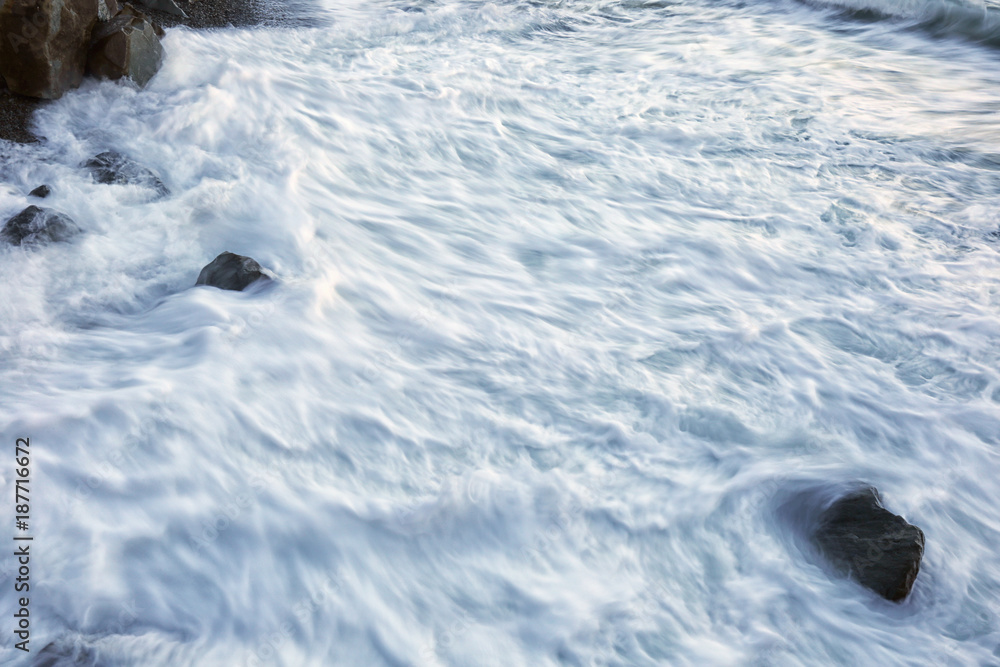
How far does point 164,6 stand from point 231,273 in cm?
456

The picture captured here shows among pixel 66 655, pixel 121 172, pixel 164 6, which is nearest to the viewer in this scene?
pixel 66 655

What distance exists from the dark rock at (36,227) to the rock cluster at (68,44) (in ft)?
5.26

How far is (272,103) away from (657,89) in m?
3.54

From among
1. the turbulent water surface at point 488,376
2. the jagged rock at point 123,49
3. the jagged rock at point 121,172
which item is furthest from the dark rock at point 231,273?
the jagged rock at point 123,49

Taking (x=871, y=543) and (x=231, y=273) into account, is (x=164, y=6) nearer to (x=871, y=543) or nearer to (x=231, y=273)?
(x=231, y=273)

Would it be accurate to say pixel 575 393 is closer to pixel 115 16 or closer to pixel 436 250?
pixel 436 250

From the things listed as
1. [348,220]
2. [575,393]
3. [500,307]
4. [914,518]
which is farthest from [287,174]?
[914,518]

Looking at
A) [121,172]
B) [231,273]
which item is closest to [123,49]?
[121,172]

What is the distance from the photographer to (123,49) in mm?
4848

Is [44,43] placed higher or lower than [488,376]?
higher

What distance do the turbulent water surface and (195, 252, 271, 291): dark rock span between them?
8 cm

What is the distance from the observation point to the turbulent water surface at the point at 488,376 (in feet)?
7.50

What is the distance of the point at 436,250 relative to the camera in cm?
417

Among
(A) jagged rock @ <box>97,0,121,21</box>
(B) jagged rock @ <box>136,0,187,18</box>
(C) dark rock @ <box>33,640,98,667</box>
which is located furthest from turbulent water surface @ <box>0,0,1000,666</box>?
(B) jagged rock @ <box>136,0,187,18</box>
